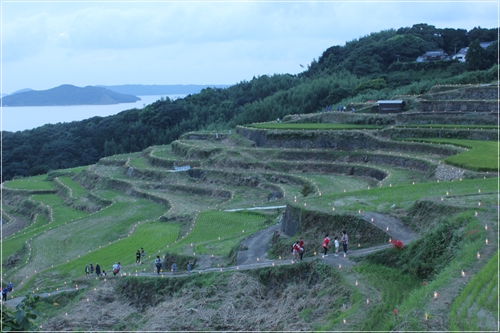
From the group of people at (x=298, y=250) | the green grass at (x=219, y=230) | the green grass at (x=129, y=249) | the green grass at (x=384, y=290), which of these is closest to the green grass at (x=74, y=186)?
the green grass at (x=129, y=249)

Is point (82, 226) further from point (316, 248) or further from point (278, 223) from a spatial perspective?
point (316, 248)

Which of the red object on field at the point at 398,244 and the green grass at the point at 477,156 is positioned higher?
the green grass at the point at 477,156

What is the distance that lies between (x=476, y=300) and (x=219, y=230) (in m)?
20.7

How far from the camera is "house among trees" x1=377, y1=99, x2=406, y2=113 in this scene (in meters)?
52.3

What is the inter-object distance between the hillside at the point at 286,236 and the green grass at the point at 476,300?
4cm

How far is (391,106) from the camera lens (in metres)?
52.9

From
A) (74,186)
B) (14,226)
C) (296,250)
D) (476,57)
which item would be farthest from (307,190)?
(476,57)

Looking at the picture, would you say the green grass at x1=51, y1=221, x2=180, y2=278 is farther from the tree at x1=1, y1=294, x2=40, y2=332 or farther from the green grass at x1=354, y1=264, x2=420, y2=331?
the tree at x1=1, y1=294, x2=40, y2=332

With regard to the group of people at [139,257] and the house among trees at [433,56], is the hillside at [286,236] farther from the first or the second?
the house among trees at [433,56]

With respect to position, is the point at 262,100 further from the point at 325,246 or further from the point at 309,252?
the point at 325,246

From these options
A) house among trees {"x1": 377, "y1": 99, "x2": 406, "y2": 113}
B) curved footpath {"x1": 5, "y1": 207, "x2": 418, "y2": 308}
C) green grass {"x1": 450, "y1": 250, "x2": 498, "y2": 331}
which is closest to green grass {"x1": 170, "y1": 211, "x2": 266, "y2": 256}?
curved footpath {"x1": 5, "y1": 207, "x2": 418, "y2": 308}

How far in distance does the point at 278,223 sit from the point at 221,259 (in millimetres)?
5275

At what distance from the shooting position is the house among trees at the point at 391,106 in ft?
172

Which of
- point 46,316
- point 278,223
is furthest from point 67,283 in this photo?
point 278,223
